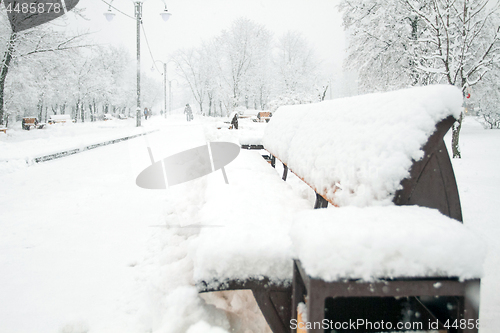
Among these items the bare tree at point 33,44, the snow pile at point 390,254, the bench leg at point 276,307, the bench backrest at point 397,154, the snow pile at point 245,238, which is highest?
the bare tree at point 33,44

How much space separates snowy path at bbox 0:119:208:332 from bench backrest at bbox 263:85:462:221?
141cm

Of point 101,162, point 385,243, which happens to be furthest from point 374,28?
point 385,243

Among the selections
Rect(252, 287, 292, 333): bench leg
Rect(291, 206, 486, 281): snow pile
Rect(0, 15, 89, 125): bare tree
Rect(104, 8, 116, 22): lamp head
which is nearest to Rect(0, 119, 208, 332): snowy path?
Rect(252, 287, 292, 333): bench leg

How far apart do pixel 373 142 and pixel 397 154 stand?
168 millimetres

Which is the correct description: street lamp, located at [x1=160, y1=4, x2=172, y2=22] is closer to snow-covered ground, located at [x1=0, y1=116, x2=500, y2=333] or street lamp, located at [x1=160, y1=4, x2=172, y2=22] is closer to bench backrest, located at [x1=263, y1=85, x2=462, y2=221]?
snow-covered ground, located at [x1=0, y1=116, x2=500, y2=333]

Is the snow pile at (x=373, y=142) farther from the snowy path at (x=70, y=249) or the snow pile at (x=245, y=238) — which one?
the snowy path at (x=70, y=249)

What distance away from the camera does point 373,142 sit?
1.28m

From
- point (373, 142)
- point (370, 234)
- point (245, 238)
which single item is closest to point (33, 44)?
point (245, 238)

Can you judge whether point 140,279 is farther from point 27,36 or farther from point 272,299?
point 27,36

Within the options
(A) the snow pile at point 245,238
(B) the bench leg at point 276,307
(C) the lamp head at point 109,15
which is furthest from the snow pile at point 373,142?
(C) the lamp head at point 109,15

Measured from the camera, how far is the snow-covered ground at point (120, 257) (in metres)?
1.47

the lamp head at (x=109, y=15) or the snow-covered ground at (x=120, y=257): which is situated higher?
the lamp head at (x=109, y=15)

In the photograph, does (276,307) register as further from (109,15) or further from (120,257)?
(109,15)

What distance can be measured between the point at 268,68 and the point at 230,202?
4179cm
